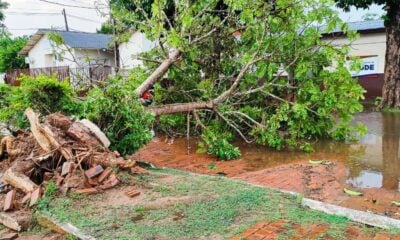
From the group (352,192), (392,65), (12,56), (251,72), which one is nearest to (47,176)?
(352,192)

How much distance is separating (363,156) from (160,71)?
4.07m

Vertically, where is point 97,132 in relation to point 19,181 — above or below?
above

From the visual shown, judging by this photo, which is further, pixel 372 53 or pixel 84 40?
pixel 84 40

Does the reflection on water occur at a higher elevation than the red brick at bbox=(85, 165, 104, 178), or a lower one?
lower

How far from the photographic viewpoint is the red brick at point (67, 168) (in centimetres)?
441

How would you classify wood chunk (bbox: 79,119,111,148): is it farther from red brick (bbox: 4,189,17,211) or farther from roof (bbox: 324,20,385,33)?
roof (bbox: 324,20,385,33)

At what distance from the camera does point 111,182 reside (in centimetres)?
438

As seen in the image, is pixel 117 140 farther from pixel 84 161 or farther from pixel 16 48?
pixel 16 48

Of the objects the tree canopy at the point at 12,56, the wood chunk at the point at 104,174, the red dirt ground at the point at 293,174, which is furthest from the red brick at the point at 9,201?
the tree canopy at the point at 12,56

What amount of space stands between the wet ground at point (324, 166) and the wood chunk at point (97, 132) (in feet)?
5.46

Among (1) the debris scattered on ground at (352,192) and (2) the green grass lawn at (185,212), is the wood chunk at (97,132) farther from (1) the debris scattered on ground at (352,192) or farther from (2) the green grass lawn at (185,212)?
(1) the debris scattered on ground at (352,192)

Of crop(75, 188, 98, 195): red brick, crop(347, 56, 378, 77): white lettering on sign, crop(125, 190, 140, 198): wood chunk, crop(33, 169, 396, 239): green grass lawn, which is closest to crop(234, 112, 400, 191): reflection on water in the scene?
crop(33, 169, 396, 239): green grass lawn

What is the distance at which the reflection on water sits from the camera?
546 centimetres

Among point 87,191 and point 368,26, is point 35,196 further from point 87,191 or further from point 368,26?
point 368,26
